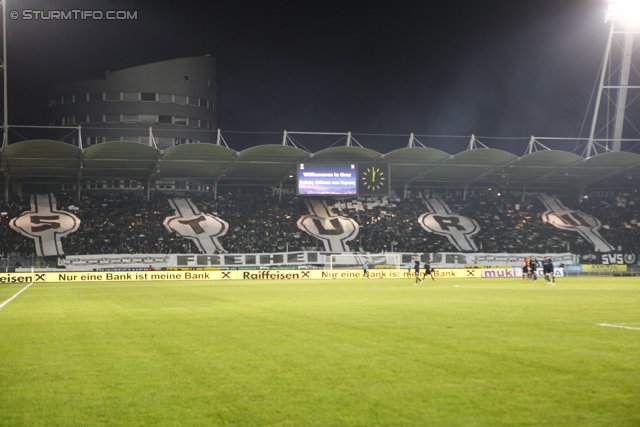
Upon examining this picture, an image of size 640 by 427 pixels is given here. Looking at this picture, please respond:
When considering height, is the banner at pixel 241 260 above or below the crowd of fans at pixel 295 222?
below

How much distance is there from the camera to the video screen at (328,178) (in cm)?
6159

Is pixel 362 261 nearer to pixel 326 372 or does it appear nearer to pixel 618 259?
pixel 618 259

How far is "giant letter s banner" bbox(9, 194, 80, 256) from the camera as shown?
6000 cm

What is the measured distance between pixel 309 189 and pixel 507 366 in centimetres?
5338

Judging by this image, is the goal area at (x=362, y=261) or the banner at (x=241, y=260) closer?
the banner at (x=241, y=260)

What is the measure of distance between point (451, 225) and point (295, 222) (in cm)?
1616

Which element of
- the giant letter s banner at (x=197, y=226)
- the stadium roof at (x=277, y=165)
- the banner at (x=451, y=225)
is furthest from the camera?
the banner at (x=451, y=225)

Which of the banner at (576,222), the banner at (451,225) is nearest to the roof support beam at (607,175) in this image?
the banner at (576,222)

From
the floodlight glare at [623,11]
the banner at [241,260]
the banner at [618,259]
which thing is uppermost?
the floodlight glare at [623,11]

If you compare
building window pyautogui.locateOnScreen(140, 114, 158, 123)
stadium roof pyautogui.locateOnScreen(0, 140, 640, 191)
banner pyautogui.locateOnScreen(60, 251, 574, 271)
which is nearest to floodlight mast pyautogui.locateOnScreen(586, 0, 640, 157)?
stadium roof pyautogui.locateOnScreen(0, 140, 640, 191)

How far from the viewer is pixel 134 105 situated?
89.8 metres

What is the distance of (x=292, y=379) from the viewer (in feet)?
26.6

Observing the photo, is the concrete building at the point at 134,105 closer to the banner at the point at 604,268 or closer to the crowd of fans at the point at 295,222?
the crowd of fans at the point at 295,222

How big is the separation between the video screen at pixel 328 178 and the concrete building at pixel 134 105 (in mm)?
31746
